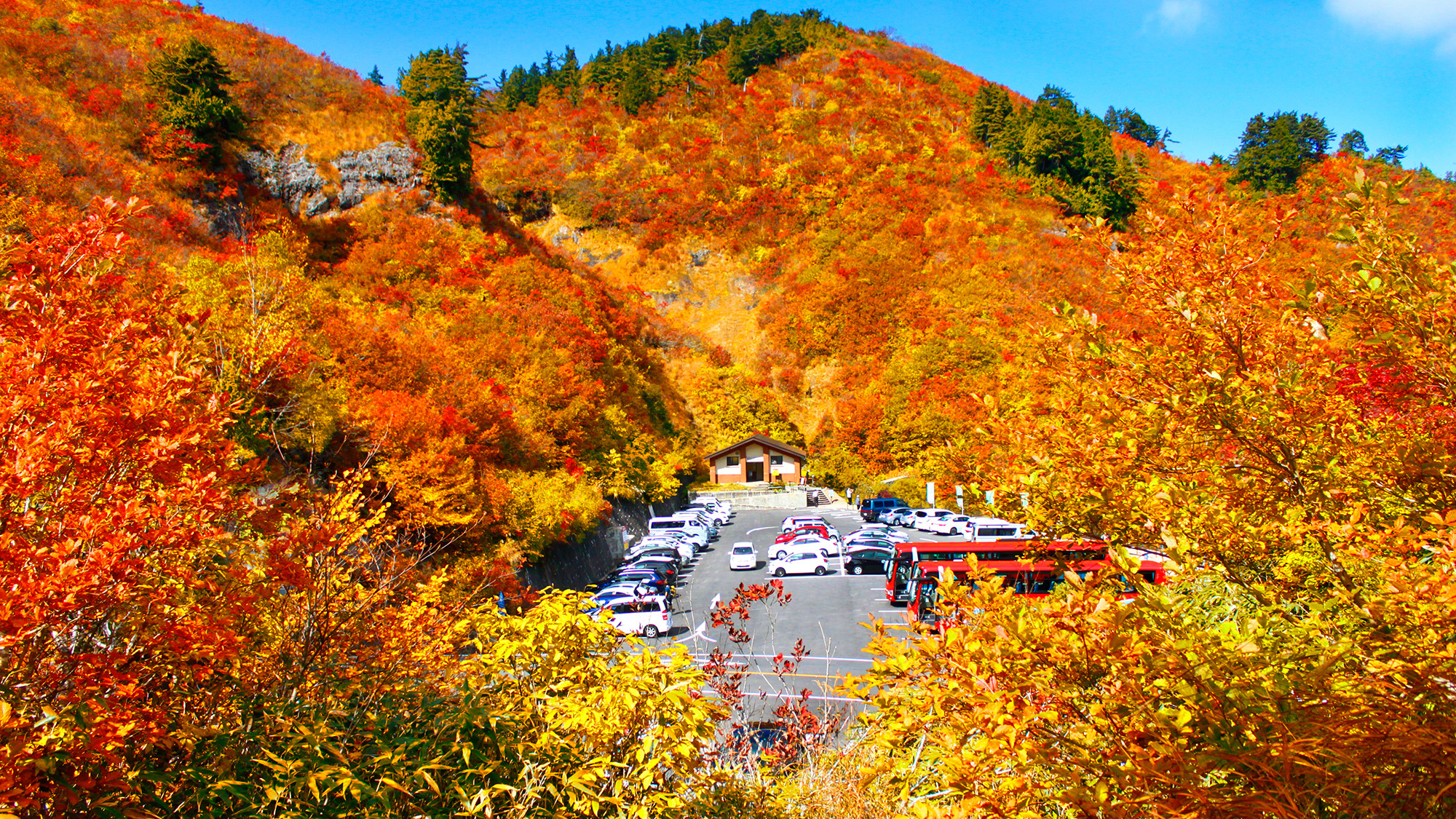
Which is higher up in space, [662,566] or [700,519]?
[700,519]

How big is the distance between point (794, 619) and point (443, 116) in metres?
28.6

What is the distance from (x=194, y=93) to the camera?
2406 centimetres

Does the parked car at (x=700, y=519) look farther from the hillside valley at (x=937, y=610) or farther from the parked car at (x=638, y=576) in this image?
the hillside valley at (x=937, y=610)

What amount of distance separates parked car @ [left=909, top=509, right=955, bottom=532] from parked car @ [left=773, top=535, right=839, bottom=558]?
284 inches

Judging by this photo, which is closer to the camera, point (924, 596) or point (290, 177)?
point (924, 596)

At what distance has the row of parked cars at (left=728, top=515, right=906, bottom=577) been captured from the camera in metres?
21.7

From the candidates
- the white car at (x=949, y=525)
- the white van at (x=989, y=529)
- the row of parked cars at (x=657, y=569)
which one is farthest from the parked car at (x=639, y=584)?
the white car at (x=949, y=525)

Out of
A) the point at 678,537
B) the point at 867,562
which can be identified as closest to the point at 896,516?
the point at 867,562

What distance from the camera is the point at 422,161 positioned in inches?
1227

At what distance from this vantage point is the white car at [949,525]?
Answer: 28.4 m

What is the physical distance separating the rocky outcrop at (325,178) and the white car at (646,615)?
860 inches

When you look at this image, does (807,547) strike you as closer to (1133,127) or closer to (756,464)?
(756,464)

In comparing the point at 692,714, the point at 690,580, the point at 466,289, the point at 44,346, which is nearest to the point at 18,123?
the point at 466,289

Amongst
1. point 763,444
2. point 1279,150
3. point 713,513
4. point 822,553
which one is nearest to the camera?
point 822,553
